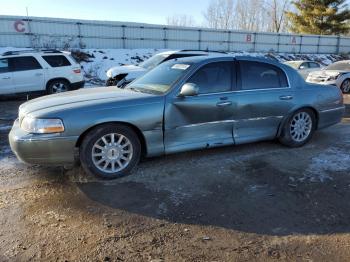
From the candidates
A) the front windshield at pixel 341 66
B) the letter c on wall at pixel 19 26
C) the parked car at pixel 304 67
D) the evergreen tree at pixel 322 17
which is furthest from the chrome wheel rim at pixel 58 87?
the evergreen tree at pixel 322 17

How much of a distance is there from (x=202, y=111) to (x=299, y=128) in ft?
6.38

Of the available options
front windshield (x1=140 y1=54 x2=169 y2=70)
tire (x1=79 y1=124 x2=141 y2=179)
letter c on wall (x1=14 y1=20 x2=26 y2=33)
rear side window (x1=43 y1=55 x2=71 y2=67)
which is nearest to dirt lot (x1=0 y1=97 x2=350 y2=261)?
tire (x1=79 y1=124 x2=141 y2=179)

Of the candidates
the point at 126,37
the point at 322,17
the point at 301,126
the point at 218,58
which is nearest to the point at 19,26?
the point at 126,37

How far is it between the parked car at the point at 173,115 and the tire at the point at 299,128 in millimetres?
16

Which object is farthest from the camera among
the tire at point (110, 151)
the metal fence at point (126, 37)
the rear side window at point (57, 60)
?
the metal fence at point (126, 37)

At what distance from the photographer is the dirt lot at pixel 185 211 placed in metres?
3.08

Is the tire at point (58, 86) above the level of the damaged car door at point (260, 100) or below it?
below

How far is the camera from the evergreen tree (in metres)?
42.9

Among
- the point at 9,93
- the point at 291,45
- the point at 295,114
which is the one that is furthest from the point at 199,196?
the point at 291,45

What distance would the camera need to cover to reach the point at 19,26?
2089cm

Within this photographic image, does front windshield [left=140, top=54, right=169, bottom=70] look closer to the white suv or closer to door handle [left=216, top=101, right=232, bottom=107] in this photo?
the white suv

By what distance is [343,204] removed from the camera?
12.8 ft

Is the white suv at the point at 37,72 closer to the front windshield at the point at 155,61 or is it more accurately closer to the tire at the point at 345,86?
the front windshield at the point at 155,61

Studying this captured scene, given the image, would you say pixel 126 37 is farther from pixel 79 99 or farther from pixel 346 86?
pixel 79 99
